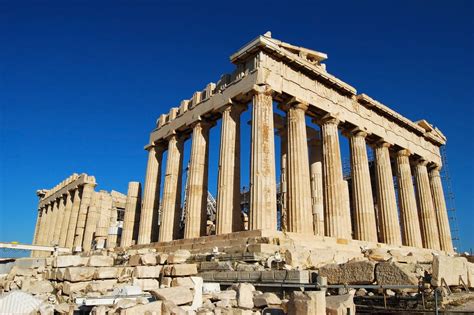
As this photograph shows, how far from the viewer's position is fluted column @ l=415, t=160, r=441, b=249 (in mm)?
28688

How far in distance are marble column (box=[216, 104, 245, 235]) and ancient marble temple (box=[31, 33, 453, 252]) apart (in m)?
0.06

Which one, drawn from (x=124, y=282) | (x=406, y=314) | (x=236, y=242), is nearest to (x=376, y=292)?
(x=406, y=314)

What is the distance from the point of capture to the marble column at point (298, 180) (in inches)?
738

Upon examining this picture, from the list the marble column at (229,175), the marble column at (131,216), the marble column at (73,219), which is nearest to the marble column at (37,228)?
the marble column at (73,219)

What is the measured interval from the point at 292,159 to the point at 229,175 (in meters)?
3.50

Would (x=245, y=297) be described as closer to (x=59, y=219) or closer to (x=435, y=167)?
(x=435, y=167)

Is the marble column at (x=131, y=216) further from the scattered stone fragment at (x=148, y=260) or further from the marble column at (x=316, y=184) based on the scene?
the scattered stone fragment at (x=148, y=260)

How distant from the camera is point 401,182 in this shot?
2798 centimetres

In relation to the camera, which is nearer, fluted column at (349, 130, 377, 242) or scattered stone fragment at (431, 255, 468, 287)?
scattered stone fragment at (431, 255, 468, 287)

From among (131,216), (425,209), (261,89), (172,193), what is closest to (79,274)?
(261,89)

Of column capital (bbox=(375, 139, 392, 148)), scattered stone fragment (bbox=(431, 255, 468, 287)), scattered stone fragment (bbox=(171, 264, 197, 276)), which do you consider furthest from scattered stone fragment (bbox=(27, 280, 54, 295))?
column capital (bbox=(375, 139, 392, 148))

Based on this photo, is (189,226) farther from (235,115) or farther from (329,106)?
(329,106)

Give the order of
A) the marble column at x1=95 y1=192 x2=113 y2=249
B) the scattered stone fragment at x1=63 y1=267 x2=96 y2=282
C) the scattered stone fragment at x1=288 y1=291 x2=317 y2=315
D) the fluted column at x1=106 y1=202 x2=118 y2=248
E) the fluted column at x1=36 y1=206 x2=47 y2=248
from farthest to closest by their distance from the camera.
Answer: the fluted column at x1=36 y1=206 x2=47 y2=248
the marble column at x1=95 y1=192 x2=113 y2=249
the fluted column at x1=106 y1=202 x2=118 y2=248
the scattered stone fragment at x1=63 y1=267 x2=96 y2=282
the scattered stone fragment at x1=288 y1=291 x2=317 y2=315

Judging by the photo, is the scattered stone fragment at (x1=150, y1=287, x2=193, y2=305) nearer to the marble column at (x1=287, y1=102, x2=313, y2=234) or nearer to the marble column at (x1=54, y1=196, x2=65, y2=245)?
the marble column at (x1=287, y1=102, x2=313, y2=234)
